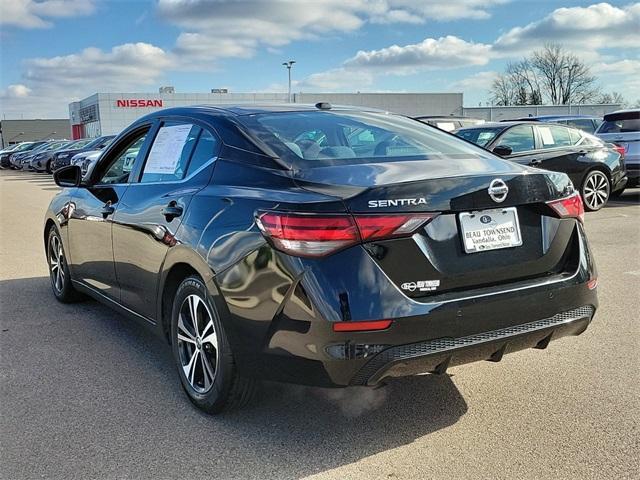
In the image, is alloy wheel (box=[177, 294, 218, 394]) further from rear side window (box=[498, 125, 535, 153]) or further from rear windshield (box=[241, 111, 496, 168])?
rear side window (box=[498, 125, 535, 153])

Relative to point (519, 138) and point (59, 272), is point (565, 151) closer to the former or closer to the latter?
point (519, 138)

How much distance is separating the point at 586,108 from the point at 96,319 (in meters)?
61.7

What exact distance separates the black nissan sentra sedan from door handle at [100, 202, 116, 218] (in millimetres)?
571

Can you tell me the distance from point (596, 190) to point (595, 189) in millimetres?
25

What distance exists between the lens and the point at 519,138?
34.3 ft

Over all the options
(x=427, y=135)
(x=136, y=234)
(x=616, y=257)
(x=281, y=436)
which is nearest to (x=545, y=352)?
(x=427, y=135)

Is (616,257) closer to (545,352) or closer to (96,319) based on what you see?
(545,352)

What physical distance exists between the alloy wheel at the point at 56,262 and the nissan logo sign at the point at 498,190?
409 cm

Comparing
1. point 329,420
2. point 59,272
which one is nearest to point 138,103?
point 59,272

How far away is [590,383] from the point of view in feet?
12.0

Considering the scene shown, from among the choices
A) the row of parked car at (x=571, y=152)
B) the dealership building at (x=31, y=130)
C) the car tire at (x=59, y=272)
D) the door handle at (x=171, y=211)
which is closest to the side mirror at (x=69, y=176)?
the car tire at (x=59, y=272)

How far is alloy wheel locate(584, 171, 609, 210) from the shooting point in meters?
10.8

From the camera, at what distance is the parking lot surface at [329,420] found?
284 centimetres

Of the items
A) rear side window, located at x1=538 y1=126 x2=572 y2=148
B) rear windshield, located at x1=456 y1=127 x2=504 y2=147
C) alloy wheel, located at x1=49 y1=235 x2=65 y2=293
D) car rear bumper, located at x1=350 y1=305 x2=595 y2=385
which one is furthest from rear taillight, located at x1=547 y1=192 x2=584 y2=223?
rear side window, located at x1=538 y1=126 x2=572 y2=148
